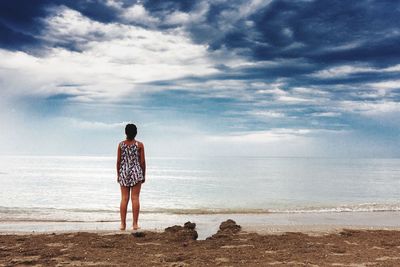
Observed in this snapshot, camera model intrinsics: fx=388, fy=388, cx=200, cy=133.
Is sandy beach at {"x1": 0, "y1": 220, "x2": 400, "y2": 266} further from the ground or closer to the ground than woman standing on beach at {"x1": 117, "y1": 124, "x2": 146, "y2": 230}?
closer to the ground

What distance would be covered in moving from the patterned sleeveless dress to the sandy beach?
1213 mm

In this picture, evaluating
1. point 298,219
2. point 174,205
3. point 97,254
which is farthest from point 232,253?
point 174,205

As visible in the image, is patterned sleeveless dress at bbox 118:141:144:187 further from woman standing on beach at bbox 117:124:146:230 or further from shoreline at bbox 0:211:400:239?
shoreline at bbox 0:211:400:239

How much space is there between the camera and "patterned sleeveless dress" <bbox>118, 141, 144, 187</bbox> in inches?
365

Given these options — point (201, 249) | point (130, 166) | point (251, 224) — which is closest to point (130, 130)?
point (130, 166)

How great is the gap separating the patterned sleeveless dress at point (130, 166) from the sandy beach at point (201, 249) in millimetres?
1213

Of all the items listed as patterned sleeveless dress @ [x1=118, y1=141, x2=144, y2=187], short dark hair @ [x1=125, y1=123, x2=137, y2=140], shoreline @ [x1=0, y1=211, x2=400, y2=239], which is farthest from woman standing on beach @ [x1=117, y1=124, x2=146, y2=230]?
shoreline @ [x1=0, y1=211, x2=400, y2=239]

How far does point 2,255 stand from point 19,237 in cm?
175

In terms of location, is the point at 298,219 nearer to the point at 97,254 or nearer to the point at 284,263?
the point at 284,263

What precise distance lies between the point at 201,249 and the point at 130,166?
2862mm

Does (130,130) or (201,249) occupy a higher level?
(130,130)

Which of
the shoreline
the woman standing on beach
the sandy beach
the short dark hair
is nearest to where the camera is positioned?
the sandy beach

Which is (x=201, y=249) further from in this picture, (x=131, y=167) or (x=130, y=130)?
(x=130, y=130)

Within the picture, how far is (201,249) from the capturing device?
7.48 metres
